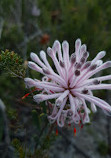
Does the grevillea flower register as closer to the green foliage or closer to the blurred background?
the green foliage

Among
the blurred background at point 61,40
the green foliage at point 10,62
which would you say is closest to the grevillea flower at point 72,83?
the green foliage at point 10,62

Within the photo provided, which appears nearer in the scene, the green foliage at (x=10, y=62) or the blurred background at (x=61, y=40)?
the green foliage at (x=10, y=62)

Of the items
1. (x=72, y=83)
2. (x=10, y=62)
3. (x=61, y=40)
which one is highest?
(x=61, y=40)

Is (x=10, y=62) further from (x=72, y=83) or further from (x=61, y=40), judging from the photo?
(x=61, y=40)

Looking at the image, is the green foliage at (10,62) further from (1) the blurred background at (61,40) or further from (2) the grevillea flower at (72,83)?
(1) the blurred background at (61,40)

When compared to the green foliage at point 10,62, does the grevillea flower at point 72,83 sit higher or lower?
lower

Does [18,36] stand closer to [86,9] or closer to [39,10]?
[39,10]

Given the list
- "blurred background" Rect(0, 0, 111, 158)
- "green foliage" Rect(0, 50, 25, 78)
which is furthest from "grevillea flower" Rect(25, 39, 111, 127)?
"blurred background" Rect(0, 0, 111, 158)

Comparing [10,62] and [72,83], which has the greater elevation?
[10,62]

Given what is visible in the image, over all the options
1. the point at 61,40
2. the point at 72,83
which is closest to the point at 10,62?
the point at 72,83

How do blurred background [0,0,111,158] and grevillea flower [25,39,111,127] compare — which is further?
blurred background [0,0,111,158]

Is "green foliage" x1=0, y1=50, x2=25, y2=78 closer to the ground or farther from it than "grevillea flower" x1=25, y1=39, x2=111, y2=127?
farther from it

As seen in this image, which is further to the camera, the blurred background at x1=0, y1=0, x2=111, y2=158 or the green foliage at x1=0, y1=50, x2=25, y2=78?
the blurred background at x1=0, y1=0, x2=111, y2=158
